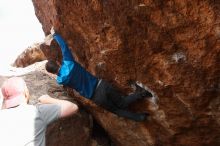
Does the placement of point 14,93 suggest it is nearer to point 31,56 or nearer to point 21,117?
point 21,117

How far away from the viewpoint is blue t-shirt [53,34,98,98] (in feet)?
20.4

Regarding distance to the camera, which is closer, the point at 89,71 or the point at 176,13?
the point at 176,13

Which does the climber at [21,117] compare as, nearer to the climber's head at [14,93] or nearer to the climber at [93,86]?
the climber's head at [14,93]

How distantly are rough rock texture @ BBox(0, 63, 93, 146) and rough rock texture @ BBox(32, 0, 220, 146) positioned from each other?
959 mm

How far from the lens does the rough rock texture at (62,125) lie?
23.9ft

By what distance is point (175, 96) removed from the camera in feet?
19.4

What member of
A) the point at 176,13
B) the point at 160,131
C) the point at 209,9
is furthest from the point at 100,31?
the point at 160,131

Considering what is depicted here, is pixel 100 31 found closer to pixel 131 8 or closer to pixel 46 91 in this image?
pixel 131 8

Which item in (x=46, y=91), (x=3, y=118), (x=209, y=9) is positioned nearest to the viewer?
(x=3, y=118)

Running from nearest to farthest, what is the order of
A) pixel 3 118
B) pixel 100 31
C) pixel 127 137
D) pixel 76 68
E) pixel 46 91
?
pixel 3 118 → pixel 100 31 → pixel 76 68 → pixel 127 137 → pixel 46 91

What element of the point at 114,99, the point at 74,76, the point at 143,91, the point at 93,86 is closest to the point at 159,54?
the point at 143,91

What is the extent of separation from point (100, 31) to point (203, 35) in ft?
5.69

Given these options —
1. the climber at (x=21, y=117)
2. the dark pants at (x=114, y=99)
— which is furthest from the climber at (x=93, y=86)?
the climber at (x=21, y=117)

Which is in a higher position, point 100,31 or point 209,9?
point 209,9
